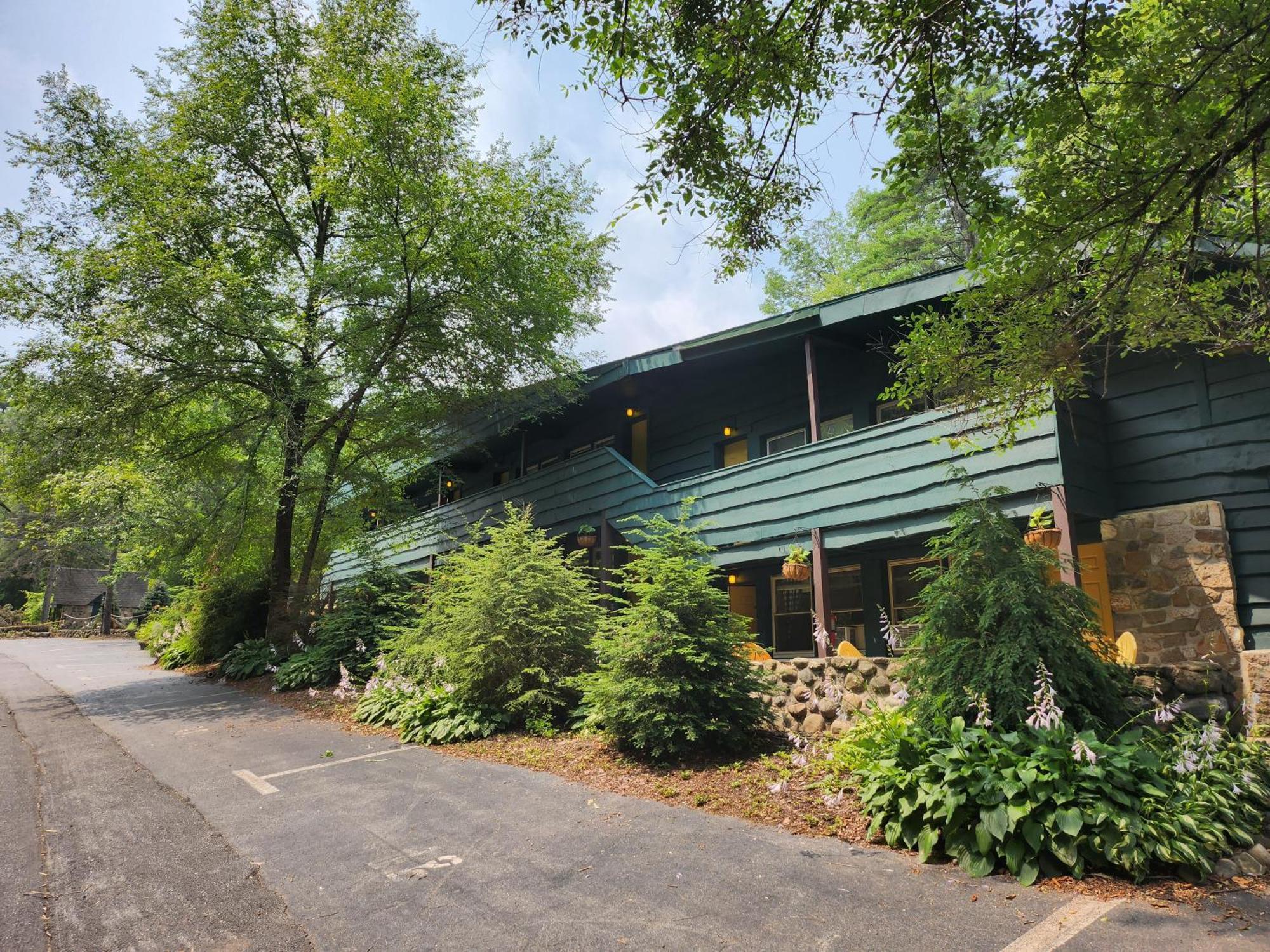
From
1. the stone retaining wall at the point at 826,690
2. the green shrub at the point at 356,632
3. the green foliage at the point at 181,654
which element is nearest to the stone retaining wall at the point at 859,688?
the stone retaining wall at the point at 826,690

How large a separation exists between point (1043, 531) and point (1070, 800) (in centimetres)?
417

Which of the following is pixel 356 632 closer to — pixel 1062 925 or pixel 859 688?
pixel 859 688

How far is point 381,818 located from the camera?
5.57 metres

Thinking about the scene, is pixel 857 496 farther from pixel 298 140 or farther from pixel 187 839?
pixel 298 140

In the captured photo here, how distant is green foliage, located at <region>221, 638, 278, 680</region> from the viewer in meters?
14.8

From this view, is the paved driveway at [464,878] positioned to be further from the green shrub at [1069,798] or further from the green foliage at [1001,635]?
the green foliage at [1001,635]

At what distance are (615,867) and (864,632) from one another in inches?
350

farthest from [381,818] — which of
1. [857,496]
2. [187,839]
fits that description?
[857,496]

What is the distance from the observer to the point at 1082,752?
417 cm

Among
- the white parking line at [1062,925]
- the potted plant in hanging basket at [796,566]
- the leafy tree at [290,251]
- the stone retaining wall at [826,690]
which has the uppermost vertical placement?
the leafy tree at [290,251]

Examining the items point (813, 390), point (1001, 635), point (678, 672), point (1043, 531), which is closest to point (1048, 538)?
point (1043, 531)

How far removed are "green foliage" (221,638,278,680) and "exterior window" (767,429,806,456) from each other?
1116 centimetres

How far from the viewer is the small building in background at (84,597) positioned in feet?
141

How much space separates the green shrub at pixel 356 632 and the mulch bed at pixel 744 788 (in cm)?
368
